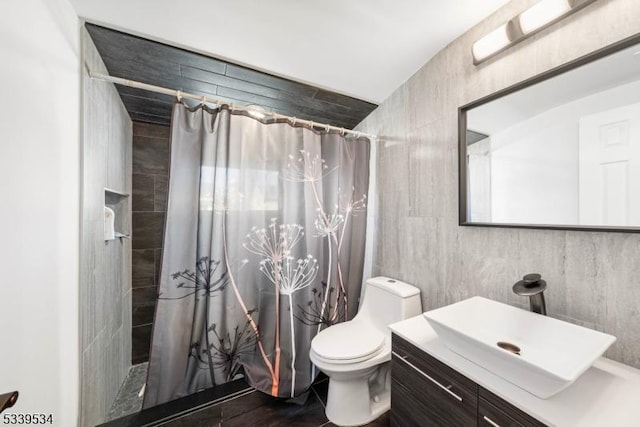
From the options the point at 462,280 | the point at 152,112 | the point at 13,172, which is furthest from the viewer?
the point at 152,112

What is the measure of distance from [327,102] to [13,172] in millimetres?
1700

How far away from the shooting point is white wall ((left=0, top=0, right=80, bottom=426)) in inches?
26.8

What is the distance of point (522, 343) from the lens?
938mm

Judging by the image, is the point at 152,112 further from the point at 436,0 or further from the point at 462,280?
the point at 462,280

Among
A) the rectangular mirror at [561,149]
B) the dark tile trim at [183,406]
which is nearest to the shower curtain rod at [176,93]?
the rectangular mirror at [561,149]

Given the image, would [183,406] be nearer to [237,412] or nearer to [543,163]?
[237,412]

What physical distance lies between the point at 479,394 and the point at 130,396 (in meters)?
2.16

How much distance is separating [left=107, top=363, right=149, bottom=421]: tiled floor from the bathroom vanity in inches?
65.4

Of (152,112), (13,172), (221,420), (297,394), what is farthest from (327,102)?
(221,420)

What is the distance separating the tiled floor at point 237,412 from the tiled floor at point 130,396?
0.28 ft

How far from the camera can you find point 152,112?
1796mm

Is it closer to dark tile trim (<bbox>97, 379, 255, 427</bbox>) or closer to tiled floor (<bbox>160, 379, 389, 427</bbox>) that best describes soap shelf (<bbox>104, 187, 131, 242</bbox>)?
dark tile trim (<bbox>97, 379, 255, 427</bbox>)

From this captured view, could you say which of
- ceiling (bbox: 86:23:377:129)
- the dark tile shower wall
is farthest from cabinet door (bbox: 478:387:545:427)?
the dark tile shower wall

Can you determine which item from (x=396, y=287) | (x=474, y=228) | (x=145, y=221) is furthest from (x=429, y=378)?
(x=145, y=221)
